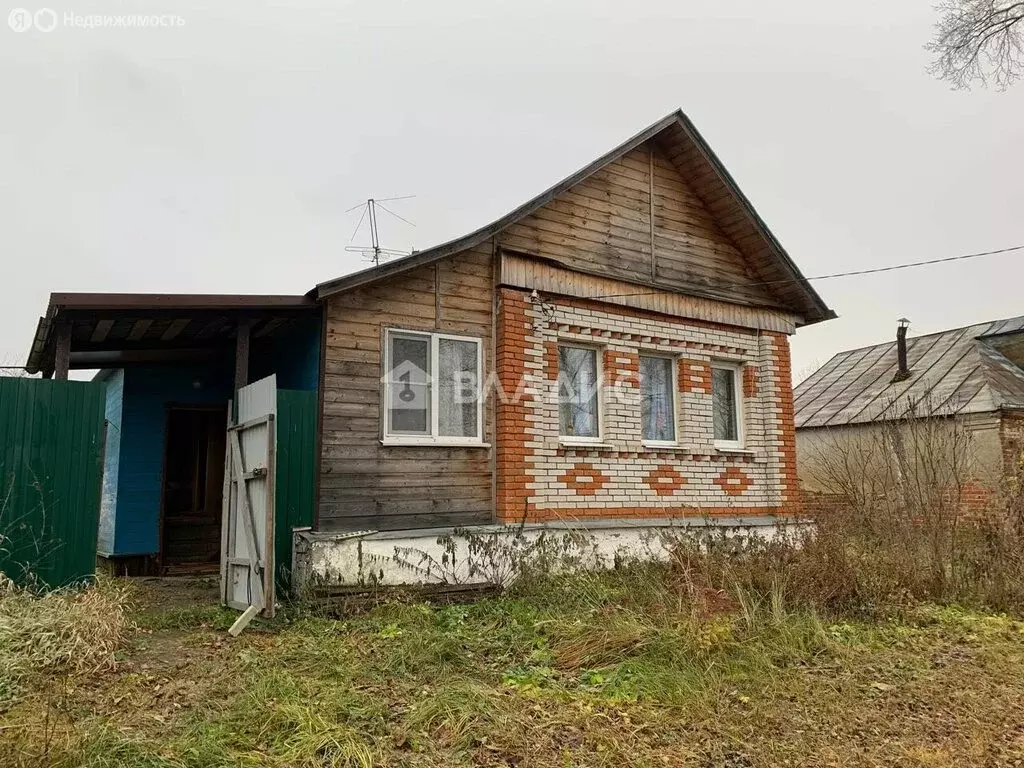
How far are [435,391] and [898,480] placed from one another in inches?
238

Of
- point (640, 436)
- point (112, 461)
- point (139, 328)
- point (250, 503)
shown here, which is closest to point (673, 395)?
point (640, 436)

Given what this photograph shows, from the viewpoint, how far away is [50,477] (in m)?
6.89

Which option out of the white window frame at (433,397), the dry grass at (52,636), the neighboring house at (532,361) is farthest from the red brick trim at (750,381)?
the dry grass at (52,636)

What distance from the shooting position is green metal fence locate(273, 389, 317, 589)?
7609 mm

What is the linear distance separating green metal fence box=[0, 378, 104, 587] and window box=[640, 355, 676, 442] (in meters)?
6.27

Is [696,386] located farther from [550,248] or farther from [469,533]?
[469,533]

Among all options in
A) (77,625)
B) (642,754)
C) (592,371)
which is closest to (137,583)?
(77,625)

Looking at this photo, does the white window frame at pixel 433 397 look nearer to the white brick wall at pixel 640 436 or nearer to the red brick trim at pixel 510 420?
the red brick trim at pixel 510 420

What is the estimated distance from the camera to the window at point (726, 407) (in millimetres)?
10594

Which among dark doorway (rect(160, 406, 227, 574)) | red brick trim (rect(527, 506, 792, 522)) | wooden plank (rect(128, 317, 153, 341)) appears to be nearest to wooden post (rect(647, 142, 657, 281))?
red brick trim (rect(527, 506, 792, 522))

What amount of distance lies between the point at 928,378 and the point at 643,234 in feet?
36.9

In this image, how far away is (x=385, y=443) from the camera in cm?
779

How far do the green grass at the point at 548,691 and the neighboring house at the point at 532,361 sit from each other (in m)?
1.72

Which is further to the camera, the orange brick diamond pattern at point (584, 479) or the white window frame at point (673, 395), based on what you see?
the white window frame at point (673, 395)
